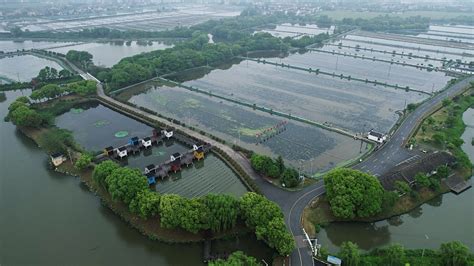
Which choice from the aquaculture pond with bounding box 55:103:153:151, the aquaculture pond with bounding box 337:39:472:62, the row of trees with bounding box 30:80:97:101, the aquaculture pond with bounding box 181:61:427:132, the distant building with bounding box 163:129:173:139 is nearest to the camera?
the aquaculture pond with bounding box 55:103:153:151

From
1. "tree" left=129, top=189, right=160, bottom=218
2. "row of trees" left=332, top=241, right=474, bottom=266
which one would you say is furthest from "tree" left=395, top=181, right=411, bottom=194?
"tree" left=129, top=189, right=160, bottom=218

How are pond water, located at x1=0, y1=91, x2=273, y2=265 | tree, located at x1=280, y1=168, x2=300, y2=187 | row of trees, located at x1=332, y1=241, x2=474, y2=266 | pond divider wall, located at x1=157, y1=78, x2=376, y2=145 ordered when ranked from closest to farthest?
row of trees, located at x1=332, y1=241, x2=474, y2=266 < pond water, located at x1=0, y1=91, x2=273, y2=265 < tree, located at x1=280, y1=168, x2=300, y2=187 < pond divider wall, located at x1=157, y1=78, x2=376, y2=145

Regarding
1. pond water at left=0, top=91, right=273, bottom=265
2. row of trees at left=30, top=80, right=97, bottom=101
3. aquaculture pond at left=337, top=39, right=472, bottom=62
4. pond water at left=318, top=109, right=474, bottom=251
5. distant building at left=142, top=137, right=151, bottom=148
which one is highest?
aquaculture pond at left=337, top=39, right=472, bottom=62

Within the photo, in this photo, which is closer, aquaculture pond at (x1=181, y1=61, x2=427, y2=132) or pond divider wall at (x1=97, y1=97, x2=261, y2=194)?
pond divider wall at (x1=97, y1=97, x2=261, y2=194)

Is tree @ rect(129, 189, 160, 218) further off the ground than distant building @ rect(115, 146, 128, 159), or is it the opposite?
tree @ rect(129, 189, 160, 218)

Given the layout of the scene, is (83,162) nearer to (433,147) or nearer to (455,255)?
(455,255)

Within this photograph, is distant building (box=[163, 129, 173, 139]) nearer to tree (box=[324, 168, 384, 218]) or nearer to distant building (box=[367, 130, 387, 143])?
tree (box=[324, 168, 384, 218])

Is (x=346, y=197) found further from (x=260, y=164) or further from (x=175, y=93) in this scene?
(x=175, y=93)
